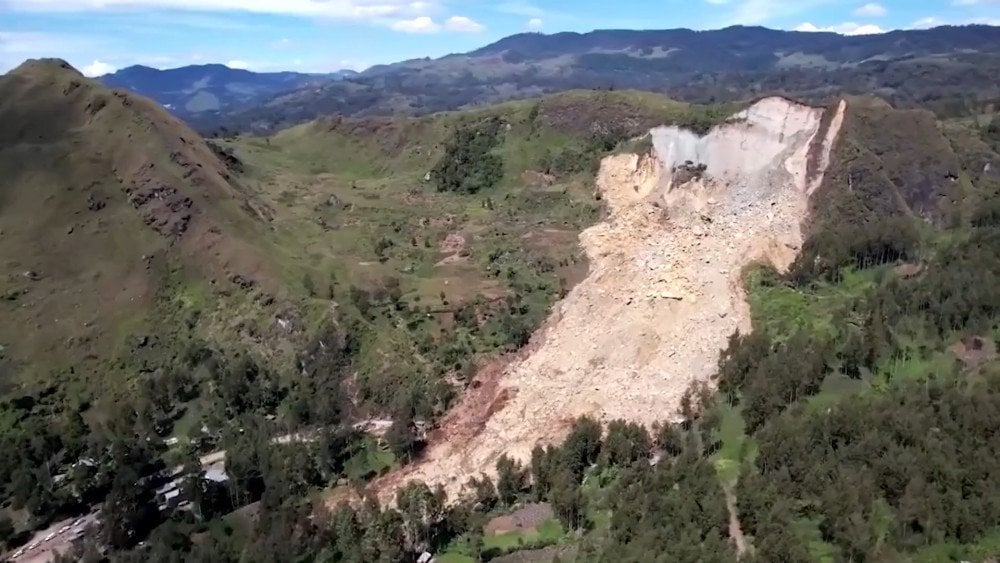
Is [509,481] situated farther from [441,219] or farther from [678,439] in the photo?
[441,219]

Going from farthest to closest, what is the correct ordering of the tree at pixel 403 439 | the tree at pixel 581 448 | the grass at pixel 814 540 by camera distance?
the tree at pixel 403 439 → the tree at pixel 581 448 → the grass at pixel 814 540

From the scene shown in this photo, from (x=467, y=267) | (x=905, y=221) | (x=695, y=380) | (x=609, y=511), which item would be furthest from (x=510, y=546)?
(x=905, y=221)

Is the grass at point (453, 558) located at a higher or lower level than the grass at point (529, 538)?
lower

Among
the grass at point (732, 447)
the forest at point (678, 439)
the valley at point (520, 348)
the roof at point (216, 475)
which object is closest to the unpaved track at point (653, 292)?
the valley at point (520, 348)

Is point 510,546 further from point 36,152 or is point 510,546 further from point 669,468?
point 36,152

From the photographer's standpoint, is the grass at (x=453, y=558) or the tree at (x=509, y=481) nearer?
the grass at (x=453, y=558)

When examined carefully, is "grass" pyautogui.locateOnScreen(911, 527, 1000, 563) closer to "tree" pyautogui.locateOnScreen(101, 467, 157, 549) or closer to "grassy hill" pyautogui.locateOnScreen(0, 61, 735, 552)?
"grassy hill" pyautogui.locateOnScreen(0, 61, 735, 552)

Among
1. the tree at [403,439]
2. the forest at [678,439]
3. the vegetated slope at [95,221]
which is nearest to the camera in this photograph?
the forest at [678,439]

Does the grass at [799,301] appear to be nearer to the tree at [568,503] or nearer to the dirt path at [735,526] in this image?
the dirt path at [735,526]
